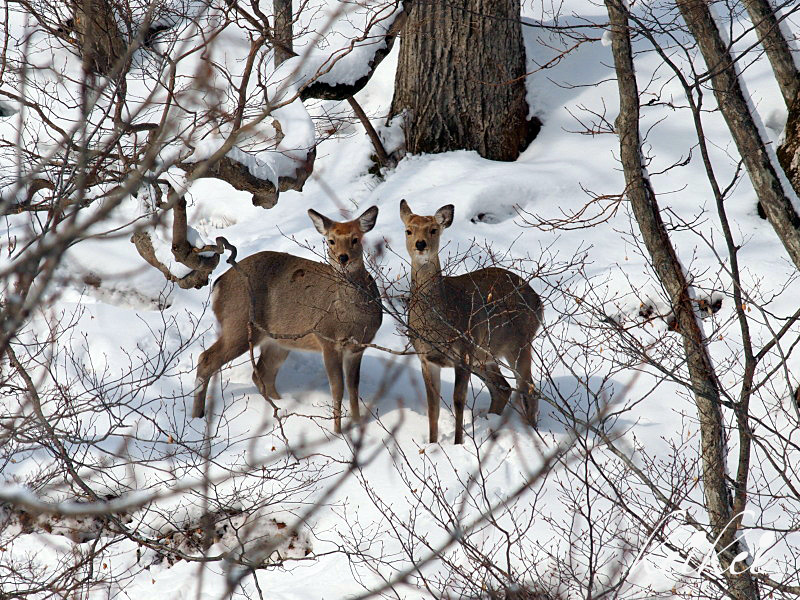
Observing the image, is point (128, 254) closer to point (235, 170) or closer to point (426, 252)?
point (235, 170)

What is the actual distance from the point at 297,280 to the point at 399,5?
3143 millimetres

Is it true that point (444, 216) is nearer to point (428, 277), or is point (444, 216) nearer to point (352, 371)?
point (428, 277)

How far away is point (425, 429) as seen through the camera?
308 inches

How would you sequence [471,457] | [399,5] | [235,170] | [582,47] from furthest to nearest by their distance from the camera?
1. [582,47]
2. [399,5]
3. [235,170]
4. [471,457]

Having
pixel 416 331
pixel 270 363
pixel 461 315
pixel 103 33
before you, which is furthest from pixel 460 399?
pixel 103 33

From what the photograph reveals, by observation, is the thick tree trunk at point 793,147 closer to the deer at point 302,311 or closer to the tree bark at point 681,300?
the tree bark at point 681,300

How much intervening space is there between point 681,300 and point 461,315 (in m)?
2.25

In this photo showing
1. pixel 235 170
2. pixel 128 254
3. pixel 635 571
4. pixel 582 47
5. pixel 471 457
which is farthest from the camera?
pixel 582 47

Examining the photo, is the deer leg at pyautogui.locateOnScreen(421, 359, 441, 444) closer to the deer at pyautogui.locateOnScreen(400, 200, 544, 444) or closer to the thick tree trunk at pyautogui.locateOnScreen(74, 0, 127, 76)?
the deer at pyautogui.locateOnScreen(400, 200, 544, 444)

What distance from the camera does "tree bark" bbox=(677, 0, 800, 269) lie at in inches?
235

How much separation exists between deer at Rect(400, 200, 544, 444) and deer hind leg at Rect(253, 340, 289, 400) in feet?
5.23

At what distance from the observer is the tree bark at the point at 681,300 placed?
538 cm

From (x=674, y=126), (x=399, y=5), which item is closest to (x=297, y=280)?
(x=399, y=5)

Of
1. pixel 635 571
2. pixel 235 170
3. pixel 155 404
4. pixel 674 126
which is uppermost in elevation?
pixel 674 126
